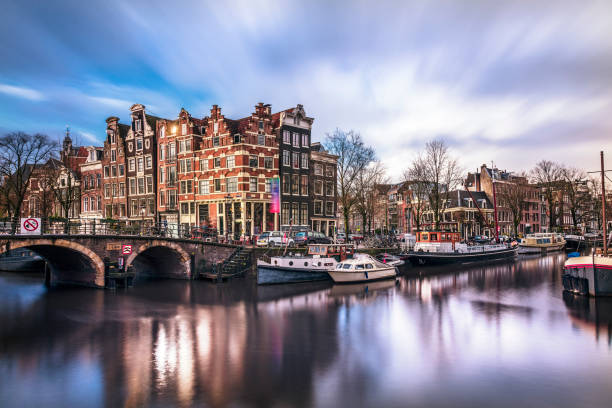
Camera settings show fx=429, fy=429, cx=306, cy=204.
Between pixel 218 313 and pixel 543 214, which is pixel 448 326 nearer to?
pixel 218 313

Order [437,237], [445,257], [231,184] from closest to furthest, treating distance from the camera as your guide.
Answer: [445,257] < [231,184] < [437,237]

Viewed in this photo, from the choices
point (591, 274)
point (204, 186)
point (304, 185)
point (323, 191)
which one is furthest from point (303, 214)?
point (591, 274)

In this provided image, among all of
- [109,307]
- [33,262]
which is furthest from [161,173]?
Result: [109,307]

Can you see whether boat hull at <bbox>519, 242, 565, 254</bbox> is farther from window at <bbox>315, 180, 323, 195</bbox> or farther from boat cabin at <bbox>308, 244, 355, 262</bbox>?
boat cabin at <bbox>308, 244, 355, 262</bbox>

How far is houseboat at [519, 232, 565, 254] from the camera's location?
70125 millimetres

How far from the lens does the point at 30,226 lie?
99.8 feet

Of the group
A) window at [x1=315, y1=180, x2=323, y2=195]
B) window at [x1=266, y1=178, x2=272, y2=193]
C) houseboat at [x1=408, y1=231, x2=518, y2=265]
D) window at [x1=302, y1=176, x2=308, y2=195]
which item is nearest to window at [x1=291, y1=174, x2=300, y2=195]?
window at [x1=302, y1=176, x2=308, y2=195]

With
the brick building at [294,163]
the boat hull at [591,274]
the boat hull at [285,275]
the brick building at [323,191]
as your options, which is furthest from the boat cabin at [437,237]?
the boat hull at [591,274]

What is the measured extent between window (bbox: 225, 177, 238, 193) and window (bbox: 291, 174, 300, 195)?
824 cm

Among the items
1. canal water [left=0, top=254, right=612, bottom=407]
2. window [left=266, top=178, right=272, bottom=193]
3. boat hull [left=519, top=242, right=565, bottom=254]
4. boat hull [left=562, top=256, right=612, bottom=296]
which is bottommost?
canal water [left=0, top=254, right=612, bottom=407]

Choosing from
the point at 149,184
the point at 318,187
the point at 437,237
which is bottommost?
the point at 437,237

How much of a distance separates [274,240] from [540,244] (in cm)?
5087

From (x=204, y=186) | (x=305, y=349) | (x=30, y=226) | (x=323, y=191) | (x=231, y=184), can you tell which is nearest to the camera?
(x=305, y=349)

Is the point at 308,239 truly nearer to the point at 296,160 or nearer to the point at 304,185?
the point at 304,185
